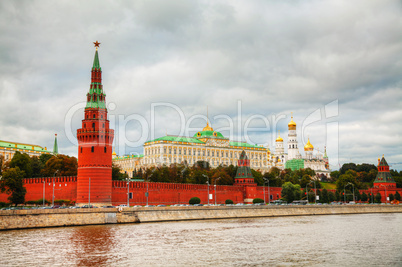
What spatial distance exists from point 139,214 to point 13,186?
21627 millimetres

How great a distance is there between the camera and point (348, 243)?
40.6 m

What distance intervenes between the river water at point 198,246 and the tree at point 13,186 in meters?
23.1

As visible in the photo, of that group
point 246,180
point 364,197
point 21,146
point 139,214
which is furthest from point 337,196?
point 21,146

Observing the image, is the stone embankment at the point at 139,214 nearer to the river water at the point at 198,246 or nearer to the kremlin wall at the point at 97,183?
the river water at the point at 198,246

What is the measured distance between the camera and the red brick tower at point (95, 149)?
221 feet

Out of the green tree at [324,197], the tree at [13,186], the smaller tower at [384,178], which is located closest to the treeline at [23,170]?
the tree at [13,186]

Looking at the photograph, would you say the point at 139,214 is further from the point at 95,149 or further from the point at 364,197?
the point at 364,197

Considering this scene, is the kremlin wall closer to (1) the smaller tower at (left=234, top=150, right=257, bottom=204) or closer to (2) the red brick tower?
(2) the red brick tower

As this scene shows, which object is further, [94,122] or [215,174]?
[215,174]

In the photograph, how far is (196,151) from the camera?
15125cm

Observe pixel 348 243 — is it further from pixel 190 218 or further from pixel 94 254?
pixel 190 218

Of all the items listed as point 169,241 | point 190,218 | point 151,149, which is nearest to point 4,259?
point 169,241

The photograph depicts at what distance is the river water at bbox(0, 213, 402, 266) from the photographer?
3166 centimetres

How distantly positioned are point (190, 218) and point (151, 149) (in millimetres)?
86080
